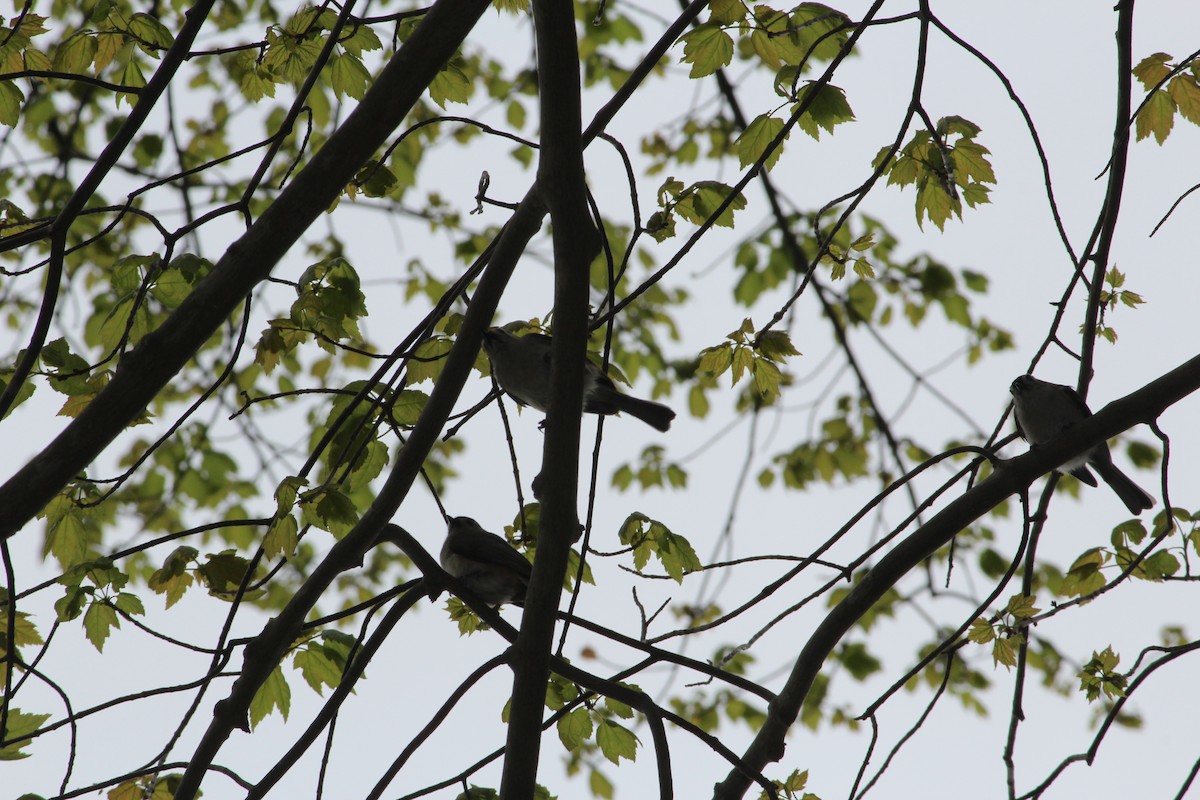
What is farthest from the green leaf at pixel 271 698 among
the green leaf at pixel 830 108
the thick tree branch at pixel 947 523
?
the green leaf at pixel 830 108

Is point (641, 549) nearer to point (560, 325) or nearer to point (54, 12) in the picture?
point (560, 325)

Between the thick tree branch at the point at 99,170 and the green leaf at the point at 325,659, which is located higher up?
the thick tree branch at the point at 99,170

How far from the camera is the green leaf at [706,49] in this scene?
3.29 metres

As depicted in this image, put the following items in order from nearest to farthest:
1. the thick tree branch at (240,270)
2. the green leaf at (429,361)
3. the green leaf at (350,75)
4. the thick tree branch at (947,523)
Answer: the thick tree branch at (240,270)
the thick tree branch at (947,523)
the green leaf at (350,75)
the green leaf at (429,361)

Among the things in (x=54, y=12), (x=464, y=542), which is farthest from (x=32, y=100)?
(x=464, y=542)

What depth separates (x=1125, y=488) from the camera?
525 cm

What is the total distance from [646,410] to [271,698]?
224 cm

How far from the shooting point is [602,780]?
7.36 m

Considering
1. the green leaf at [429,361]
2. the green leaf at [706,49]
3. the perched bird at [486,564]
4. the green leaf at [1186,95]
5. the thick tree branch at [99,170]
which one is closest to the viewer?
the thick tree branch at [99,170]

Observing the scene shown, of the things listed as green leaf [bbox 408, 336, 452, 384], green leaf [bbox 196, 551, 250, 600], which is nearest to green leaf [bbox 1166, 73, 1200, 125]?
green leaf [bbox 408, 336, 452, 384]

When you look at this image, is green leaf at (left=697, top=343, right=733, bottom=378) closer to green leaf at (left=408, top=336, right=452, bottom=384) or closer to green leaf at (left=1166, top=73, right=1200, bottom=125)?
green leaf at (left=408, top=336, right=452, bottom=384)

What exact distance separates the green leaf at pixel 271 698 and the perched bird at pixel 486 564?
136 cm

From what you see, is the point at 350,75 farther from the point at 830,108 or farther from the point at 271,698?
the point at 271,698

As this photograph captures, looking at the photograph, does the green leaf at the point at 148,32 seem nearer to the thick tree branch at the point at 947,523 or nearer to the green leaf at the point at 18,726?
the green leaf at the point at 18,726
